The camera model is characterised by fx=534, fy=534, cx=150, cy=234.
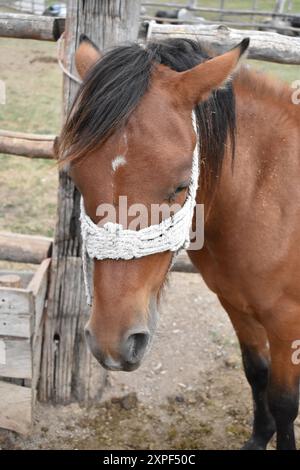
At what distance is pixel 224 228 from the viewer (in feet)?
6.86

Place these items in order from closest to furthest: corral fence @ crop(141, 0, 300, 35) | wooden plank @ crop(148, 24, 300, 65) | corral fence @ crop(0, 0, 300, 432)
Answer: corral fence @ crop(0, 0, 300, 432)
wooden plank @ crop(148, 24, 300, 65)
corral fence @ crop(141, 0, 300, 35)

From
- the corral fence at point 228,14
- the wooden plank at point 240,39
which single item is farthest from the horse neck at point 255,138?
the corral fence at point 228,14

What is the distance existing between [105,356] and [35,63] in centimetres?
953

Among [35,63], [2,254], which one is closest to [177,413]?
[2,254]

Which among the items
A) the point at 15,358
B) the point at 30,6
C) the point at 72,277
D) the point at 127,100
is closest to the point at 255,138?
the point at 127,100

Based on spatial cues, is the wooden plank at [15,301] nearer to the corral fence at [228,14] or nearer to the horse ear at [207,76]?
the horse ear at [207,76]

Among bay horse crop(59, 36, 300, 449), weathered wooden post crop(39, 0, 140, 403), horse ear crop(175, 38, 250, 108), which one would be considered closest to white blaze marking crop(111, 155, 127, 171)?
bay horse crop(59, 36, 300, 449)

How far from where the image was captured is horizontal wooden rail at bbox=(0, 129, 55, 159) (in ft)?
8.79

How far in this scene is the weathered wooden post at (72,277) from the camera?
2.29 m

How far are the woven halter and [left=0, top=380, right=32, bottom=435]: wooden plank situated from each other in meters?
1.29

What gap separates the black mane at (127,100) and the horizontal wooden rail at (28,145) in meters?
1.07

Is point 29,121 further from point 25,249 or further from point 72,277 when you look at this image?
point 72,277

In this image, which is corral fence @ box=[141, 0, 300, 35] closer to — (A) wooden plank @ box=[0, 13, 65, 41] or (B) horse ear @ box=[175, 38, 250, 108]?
(A) wooden plank @ box=[0, 13, 65, 41]
